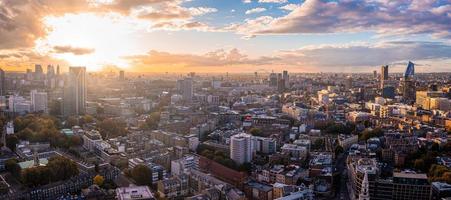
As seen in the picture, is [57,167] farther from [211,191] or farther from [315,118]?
[315,118]

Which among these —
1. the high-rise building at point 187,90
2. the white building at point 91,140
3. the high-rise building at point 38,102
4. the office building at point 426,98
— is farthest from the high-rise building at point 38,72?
the office building at point 426,98

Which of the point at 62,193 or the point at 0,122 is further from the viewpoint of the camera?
the point at 0,122

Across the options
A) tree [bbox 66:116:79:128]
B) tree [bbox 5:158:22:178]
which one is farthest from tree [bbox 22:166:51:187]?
tree [bbox 66:116:79:128]

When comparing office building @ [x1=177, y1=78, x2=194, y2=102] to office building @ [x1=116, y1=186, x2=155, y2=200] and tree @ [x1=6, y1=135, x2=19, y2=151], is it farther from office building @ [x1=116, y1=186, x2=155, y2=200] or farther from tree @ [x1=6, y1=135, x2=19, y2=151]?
office building @ [x1=116, y1=186, x2=155, y2=200]

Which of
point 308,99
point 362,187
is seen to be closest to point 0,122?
point 362,187

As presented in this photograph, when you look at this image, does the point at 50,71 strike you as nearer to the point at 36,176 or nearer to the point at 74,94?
the point at 74,94

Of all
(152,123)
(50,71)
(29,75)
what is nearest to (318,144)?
(152,123)

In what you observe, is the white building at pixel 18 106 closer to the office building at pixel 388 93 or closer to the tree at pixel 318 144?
the tree at pixel 318 144
